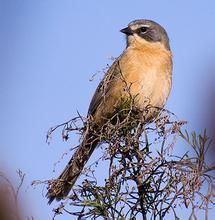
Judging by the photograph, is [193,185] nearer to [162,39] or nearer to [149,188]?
[149,188]

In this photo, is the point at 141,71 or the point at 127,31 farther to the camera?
the point at 127,31

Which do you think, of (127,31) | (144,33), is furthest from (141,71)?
(144,33)

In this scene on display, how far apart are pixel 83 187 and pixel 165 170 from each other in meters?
0.40

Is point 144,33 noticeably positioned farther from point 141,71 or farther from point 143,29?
point 141,71

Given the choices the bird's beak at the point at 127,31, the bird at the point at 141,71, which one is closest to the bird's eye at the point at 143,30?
the bird at the point at 141,71

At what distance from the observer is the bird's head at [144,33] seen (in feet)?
18.3

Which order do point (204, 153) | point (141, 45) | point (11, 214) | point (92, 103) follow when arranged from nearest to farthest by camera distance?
point (11, 214) < point (204, 153) < point (92, 103) < point (141, 45)

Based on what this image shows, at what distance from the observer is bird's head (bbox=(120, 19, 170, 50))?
559 cm

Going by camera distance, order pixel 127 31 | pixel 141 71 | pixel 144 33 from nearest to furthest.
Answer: pixel 141 71
pixel 127 31
pixel 144 33

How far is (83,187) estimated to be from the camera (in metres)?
2.21

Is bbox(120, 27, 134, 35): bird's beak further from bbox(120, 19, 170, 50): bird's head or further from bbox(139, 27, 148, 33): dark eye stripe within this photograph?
bbox(139, 27, 148, 33): dark eye stripe

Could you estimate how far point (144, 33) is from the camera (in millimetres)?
5750

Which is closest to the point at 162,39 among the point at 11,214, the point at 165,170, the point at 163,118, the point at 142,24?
the point at 142,24

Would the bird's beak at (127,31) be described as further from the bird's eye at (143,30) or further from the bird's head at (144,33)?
the bird's eye at (143,30)
